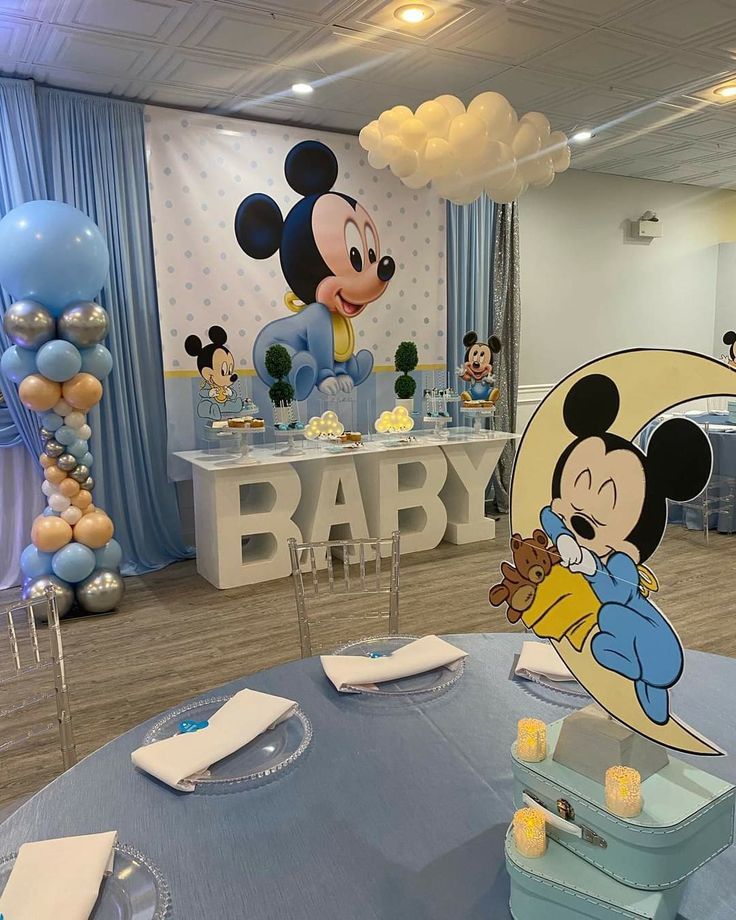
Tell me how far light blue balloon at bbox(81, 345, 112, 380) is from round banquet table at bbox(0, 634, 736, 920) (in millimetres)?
2557

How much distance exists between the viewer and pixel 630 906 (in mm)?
918

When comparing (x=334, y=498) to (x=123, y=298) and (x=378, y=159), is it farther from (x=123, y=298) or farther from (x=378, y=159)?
(x=378, y=159)

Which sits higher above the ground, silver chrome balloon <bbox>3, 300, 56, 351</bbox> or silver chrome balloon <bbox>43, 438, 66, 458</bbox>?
silver chrome balloon <bbox>3, 300, 56, 351</bbox>

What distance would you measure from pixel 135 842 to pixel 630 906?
71 centimetres

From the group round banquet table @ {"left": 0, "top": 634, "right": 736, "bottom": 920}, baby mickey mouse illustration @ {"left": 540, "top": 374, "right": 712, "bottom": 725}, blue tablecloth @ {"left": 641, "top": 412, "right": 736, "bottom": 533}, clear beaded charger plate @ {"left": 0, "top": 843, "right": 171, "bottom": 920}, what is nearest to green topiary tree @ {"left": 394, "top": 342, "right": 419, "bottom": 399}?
blue tablecloth @ {"left": 641, "top": 412, "right": 736, "bottom": 533}

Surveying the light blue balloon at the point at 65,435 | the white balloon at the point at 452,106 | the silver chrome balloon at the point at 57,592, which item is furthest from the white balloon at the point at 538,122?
the silver chrome balloon at the point at 57,592

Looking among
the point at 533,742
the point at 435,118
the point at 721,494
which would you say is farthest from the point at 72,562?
the point at 721,494

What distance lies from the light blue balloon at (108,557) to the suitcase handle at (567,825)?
332cm

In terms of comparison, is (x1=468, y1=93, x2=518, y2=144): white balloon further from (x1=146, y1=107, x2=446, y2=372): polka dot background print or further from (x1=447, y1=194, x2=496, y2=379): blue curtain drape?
(x1=447, y1=194, x2=496, y2=379): blue curtain drape

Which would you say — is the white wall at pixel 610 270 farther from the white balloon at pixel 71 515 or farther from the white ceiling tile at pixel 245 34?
the white balloon at pixel 71 515

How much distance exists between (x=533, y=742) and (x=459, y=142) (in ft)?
8.64

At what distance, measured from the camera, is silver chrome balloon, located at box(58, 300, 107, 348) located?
359 centimetres

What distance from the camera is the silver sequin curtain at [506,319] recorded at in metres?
5.83

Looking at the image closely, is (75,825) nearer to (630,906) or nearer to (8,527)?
(630,906)
